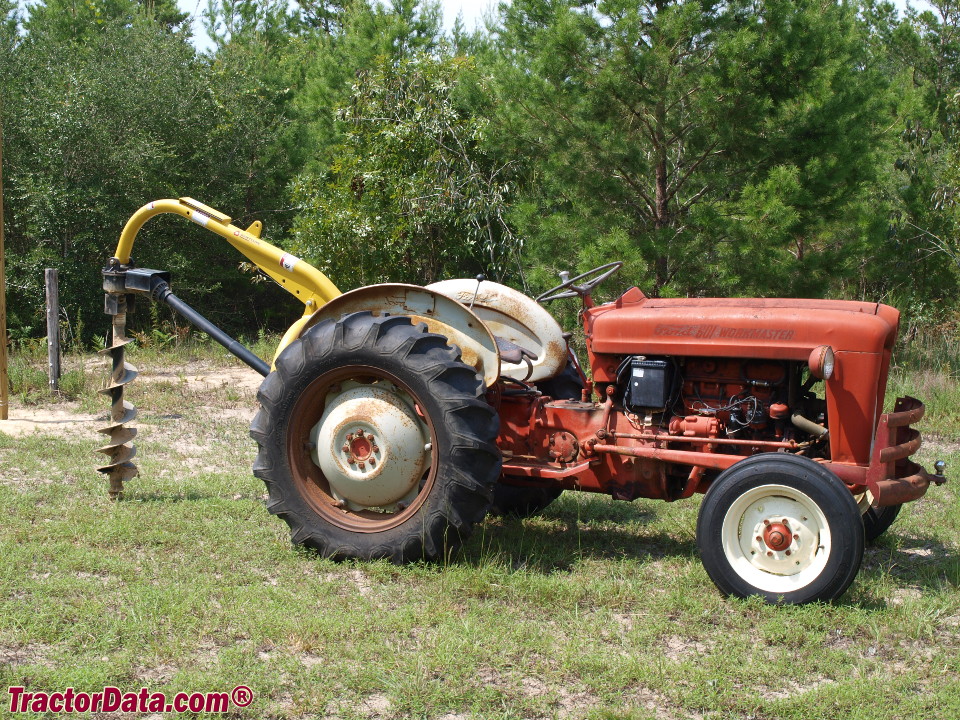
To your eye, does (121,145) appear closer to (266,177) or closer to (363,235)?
(266,177)

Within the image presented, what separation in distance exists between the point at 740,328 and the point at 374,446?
6.16 feet

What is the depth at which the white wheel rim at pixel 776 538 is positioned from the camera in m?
4.25

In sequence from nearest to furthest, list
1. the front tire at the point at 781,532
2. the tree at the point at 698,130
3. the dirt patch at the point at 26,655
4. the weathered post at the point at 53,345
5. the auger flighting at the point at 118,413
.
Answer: the dirt patch at the point at 26,655 < the front tire at the point at 781,532 < the auger flighting at the point at 118,413 < the tree at the point at 698,130 < the weathered post at the point at 53,345

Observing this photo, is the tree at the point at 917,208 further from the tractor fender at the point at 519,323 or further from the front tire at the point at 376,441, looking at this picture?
the front tire at the point at 376,441

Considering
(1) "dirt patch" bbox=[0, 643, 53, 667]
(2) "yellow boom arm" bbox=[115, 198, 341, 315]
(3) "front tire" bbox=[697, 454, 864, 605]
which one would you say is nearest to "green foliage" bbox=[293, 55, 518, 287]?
(2) "yellow boom arm" bbox=[115, 198, 341, 315]

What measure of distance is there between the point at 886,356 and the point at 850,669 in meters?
1.59

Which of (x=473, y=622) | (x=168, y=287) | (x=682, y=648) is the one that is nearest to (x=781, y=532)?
(x=682, y=648)

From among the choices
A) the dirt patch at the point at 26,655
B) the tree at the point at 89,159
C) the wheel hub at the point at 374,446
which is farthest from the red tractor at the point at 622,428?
the tree at the point at 89,159

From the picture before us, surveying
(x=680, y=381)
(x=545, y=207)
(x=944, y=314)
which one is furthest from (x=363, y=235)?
(x=680, y=381)

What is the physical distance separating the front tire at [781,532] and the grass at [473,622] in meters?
0.13

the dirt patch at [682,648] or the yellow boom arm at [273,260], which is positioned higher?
the yellow boom arm at [273,260]

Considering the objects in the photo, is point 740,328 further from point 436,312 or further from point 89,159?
point 89,159

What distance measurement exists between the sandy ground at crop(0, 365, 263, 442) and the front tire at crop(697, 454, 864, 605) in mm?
5350
